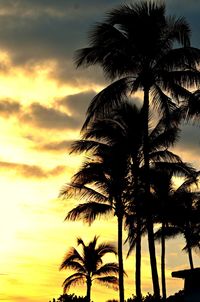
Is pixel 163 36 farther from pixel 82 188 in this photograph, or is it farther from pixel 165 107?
pixel 82 188

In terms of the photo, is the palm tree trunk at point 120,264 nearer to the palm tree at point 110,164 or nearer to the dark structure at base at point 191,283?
the palm tree at point 110,164

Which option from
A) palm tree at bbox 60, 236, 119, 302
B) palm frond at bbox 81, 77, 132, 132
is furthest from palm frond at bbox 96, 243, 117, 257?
palm frond at bbox 81, 77, 132, 132

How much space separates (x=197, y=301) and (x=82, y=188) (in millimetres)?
17482

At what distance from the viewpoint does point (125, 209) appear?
34812 millimetres

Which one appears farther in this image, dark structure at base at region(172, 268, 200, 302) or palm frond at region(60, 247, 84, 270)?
palm frond at region(60, 247, 84, 270)

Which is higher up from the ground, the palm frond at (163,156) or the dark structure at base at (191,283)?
the palm frond at (163,156)

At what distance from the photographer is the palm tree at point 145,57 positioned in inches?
A: 941

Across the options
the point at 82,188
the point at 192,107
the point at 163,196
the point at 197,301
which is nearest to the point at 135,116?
the point at 82,188

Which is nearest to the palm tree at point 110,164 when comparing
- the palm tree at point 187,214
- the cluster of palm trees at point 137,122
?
the cluster of palm trees at point 137,122

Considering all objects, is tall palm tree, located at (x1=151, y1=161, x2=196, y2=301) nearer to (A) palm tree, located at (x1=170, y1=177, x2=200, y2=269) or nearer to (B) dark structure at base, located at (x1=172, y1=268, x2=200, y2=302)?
(A) palm tree, located at (x1=170, y1=177, x2=200, y2=269)

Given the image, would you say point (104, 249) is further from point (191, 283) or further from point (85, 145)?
point (191, 283)

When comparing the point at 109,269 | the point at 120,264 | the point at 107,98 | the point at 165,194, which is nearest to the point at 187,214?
the point at 165,194

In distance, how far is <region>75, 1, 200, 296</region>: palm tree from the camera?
23.9 m

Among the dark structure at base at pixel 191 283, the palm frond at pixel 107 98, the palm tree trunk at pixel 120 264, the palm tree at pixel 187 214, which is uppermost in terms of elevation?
the palm tree at pixel 187 214
